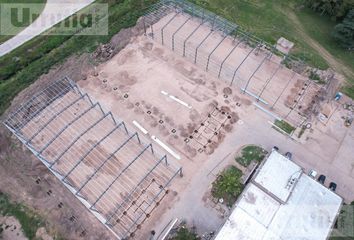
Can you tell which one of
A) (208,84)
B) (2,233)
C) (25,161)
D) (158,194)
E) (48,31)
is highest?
(208,84)

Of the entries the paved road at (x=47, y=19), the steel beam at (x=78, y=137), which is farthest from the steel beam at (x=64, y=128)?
the paved road at (x=47, y=19)

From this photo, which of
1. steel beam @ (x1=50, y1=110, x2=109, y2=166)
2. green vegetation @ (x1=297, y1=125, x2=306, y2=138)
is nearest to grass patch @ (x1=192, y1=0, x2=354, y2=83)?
green vegetation @ (x1=297, y1=125, x2=306, y2=138)

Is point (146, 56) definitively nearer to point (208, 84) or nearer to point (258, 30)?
point (208, 84)

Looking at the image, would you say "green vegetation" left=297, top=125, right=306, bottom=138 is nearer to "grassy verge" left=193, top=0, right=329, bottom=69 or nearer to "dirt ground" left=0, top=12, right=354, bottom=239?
"dirt ground" left=0, top=12, right=354, bottom=239

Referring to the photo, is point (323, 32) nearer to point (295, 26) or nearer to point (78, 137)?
point (295, 26)

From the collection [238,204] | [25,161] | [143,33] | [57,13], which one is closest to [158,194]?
[238,204]
